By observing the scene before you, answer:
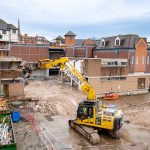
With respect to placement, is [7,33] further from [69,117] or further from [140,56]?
[69,117]

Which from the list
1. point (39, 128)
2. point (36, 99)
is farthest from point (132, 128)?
point (36, 99)

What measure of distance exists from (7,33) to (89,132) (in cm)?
5112

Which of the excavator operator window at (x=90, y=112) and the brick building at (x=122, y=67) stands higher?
the brick building at (x=122, y=67)

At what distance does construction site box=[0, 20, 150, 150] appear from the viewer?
1831 cm

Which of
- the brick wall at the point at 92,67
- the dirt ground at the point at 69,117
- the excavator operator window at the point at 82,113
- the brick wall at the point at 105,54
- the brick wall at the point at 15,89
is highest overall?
the brick wall at the point at 105,54

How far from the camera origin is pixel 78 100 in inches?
A: 1310

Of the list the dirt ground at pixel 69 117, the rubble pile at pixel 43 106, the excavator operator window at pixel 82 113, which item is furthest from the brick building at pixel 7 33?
the excavator operator window at pixel 82 113

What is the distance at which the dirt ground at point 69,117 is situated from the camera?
59.9 feet

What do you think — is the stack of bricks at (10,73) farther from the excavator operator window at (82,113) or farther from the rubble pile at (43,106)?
the excavator operator window at (82,113)

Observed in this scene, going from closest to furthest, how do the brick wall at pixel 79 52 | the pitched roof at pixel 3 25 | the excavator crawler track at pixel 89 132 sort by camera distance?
the excavator crawler track at pixel 89 132
the brick wall at pixel 79 52
the pitched roof at pixel 3 25

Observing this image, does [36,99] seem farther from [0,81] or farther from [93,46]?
[93,46]

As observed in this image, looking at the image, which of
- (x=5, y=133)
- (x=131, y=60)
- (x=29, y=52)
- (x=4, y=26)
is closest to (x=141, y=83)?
(x=131, y=60)

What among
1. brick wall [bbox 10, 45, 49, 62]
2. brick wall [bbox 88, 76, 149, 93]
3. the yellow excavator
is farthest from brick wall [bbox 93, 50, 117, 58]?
the yellow excavator

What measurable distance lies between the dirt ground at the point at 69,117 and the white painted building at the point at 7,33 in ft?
95.3
